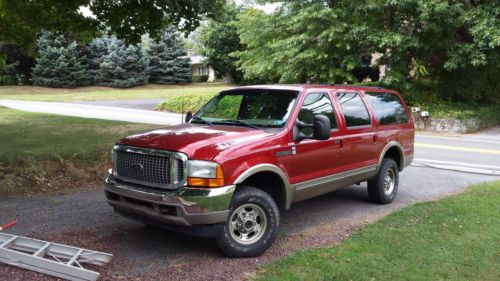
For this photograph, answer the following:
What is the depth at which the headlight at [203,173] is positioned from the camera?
15.3 feet

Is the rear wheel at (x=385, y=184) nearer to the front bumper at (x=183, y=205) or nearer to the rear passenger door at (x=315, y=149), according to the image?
the rear passenger door at (x=315, y=149)

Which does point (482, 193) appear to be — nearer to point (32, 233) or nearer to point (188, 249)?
point (188, 249)

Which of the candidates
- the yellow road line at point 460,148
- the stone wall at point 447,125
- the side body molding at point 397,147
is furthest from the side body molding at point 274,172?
the stone wall at point 447,125

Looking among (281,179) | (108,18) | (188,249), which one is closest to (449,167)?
(281,179)

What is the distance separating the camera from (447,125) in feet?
63.4

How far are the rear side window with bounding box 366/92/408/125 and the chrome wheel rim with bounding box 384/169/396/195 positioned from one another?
82 centimetres

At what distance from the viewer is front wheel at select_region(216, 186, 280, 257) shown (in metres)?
4.89

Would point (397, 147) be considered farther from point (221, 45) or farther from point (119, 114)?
point (221, 45)

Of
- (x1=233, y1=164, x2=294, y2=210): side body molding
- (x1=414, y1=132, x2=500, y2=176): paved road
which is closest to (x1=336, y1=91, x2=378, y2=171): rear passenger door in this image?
(x1=233, y1=164, x2=294, y2=210): side body molding

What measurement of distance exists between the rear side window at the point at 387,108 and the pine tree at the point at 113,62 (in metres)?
42.8

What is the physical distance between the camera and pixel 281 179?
5.41m

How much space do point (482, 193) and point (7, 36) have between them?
10.8m

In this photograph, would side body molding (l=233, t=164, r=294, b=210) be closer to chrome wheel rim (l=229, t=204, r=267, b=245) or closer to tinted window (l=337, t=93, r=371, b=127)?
chrome wheel rim (l=229, t=204, r=267, b=245)

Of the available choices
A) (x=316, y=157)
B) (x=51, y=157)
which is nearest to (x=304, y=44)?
(x=51, y=157)
